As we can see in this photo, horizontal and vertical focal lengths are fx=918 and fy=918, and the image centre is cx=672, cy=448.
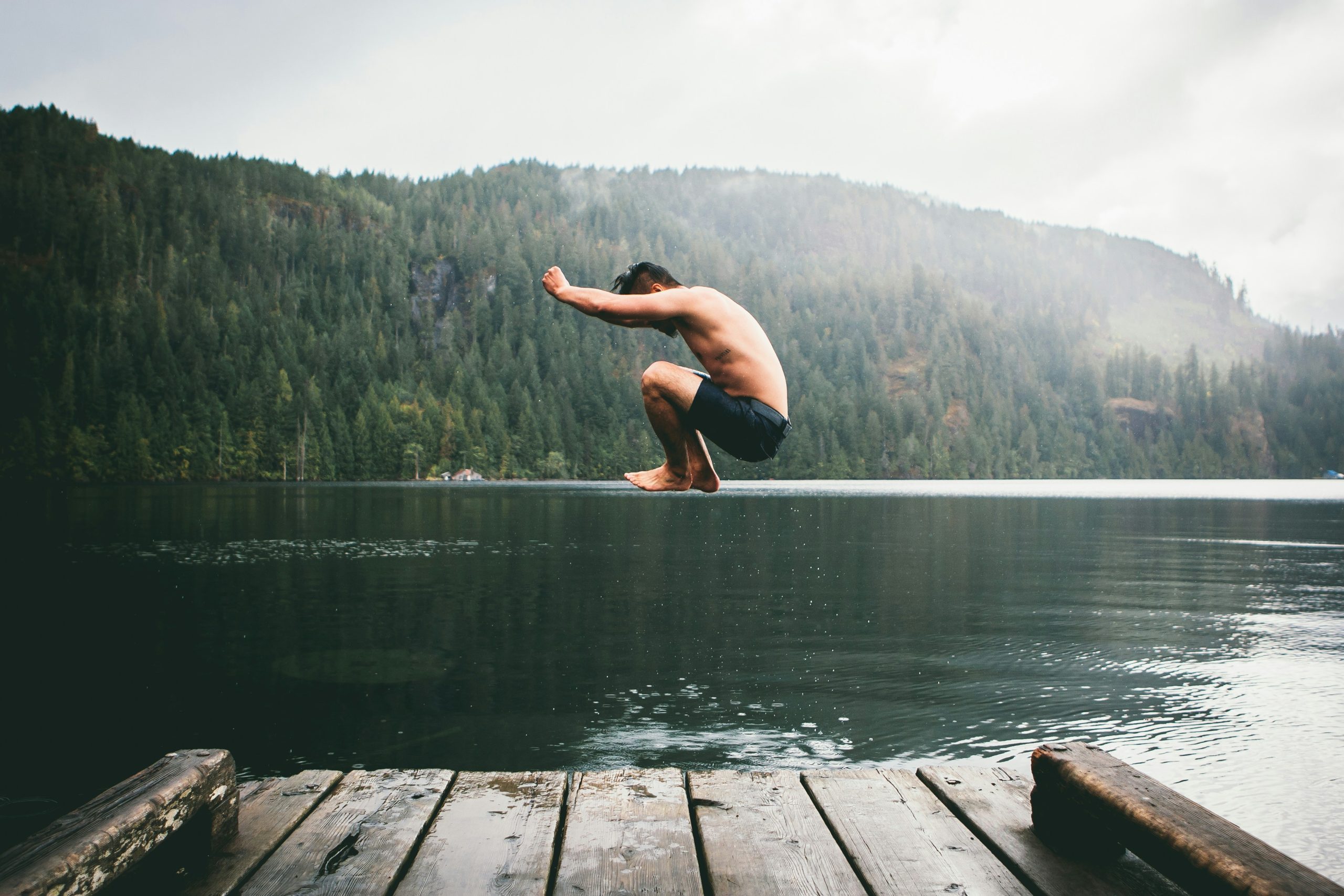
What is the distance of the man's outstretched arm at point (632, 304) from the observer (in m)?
4.54

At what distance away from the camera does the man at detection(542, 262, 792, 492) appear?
4.66 m

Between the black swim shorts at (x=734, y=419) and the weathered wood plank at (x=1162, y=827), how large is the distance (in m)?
2.40

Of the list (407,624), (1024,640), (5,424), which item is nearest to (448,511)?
(407,624)

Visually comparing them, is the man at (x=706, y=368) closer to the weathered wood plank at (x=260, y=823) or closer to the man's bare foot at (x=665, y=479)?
the man's bare foot at (x=665, y=479)

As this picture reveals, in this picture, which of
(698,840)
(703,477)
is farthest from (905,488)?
(703,477)

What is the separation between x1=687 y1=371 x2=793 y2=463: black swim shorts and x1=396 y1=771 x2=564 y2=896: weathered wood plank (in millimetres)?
2490

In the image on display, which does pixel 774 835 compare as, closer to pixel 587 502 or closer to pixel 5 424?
pixel 587 502

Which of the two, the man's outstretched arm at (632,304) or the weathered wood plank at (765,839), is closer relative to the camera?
the man's outstretched arm at (632,304)

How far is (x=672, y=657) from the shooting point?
910 inches

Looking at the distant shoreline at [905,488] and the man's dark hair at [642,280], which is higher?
the man's dark hair at [642,280]

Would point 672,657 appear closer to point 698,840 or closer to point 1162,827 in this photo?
point 698,840

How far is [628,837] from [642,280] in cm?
314

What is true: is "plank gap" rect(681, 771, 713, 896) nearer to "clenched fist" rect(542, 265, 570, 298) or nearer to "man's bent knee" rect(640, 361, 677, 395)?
"man's bent knee" rect(640, 361, 677, 395)

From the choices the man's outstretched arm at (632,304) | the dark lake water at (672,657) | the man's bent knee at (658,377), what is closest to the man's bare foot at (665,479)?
the man's bent knee at (658,377)
